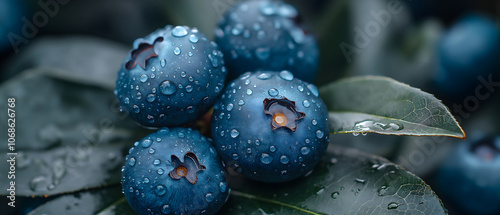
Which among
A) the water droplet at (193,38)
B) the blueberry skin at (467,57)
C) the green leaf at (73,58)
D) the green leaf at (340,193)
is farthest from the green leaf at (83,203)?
the blueberry skin at (467,57)

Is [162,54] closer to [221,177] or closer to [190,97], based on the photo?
[190,97]

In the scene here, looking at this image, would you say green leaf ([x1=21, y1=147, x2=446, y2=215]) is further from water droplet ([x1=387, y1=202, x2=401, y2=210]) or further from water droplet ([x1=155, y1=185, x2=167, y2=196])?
water droplet ([x1=155, y1=185, x2=167, y2=196])

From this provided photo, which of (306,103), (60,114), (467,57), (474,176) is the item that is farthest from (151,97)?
(467,57)

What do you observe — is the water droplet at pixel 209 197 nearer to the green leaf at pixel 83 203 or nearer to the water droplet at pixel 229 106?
the water droplet at pixel 229 106

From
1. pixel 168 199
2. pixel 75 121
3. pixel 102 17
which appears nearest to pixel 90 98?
pixel 75 121

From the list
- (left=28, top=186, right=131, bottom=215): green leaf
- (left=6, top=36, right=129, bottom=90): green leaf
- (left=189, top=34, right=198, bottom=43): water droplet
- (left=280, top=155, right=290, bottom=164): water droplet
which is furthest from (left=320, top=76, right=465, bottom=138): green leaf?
(left=6, top=36, right=129, bottom=90): green leaf

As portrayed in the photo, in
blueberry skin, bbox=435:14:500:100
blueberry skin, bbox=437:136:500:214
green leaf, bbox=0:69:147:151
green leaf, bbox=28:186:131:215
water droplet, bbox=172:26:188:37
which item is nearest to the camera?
water droplet, bbox=172:26:188:37
